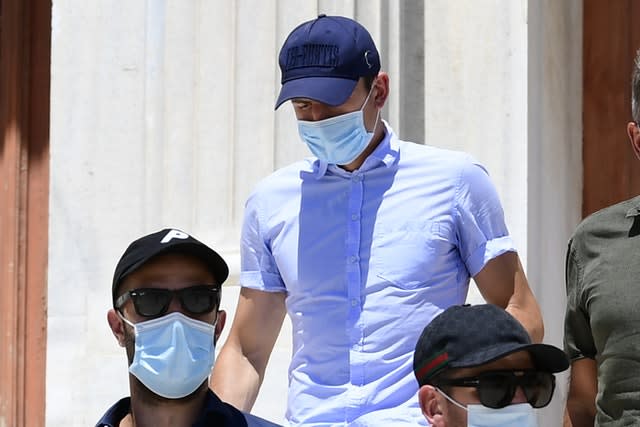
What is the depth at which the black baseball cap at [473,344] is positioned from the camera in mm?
3279

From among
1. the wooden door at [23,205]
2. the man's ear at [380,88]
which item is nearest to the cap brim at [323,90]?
the man's ear at [380,88]

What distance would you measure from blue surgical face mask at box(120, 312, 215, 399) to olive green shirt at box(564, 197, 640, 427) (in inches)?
33.7

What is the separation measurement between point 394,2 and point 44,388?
2.53 metres

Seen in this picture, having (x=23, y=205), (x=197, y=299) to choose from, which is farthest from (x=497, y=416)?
(x=23, y=205)

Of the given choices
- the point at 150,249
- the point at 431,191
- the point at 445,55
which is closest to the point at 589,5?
the point at 445,55

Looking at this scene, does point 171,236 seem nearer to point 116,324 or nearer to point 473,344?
point 116,324

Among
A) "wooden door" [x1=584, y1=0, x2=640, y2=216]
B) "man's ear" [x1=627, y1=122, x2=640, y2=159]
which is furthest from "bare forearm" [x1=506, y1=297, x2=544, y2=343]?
"wooden door" [x1=584, y1=0, x2=640, y2=216]

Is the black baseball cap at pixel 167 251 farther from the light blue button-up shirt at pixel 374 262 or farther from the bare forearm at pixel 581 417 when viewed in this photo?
the bare forearm at pixel 581 417

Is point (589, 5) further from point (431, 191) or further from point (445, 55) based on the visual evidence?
point (431, 191)

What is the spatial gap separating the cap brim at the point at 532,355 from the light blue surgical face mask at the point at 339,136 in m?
1.00

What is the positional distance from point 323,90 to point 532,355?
107 cm

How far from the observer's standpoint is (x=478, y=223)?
410 centimetres

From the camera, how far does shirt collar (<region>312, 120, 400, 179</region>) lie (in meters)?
4.20

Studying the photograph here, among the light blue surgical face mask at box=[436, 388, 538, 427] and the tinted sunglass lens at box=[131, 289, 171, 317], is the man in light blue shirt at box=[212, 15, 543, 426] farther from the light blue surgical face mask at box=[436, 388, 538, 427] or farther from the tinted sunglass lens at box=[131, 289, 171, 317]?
the light blue surgical face mask at box=[436, 388, 538, 427]
